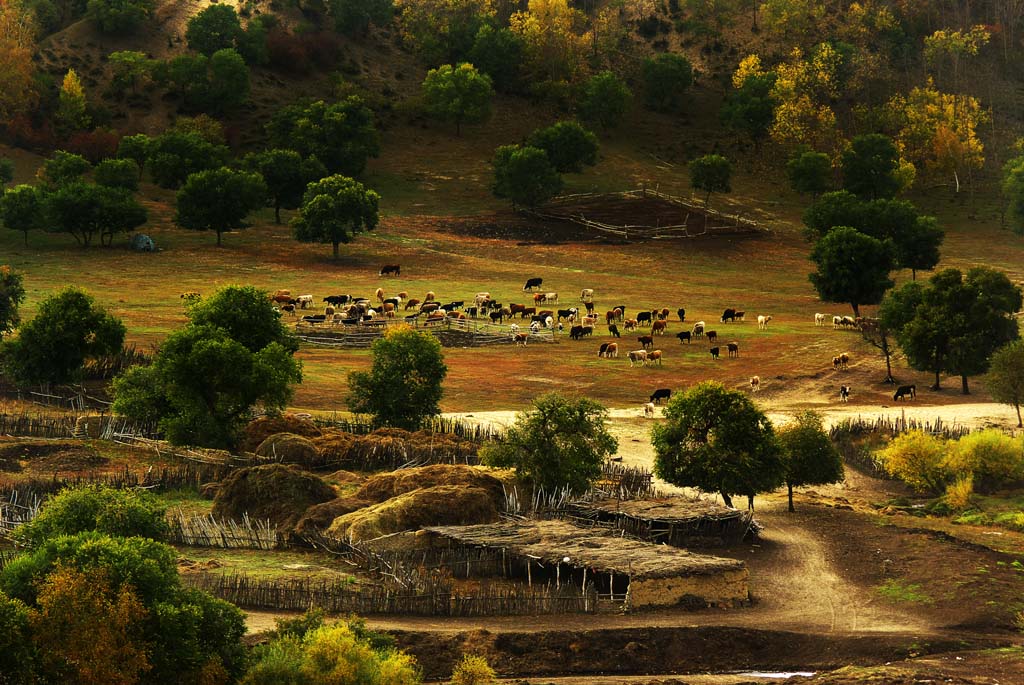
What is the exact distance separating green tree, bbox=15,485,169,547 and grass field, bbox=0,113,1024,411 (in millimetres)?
29101

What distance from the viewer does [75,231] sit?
117438mm

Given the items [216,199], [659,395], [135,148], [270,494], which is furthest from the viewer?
[135,148]

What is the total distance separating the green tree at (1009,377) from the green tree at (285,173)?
74709 mm

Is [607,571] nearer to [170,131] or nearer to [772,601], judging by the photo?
[772,601]

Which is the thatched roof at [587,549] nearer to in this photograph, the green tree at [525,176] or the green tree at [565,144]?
the green tree at [525,176]

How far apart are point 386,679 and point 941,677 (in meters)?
14.2

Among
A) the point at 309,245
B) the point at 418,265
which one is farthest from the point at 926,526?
the point at 309,245

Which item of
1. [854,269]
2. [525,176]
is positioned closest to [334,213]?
[525,176]

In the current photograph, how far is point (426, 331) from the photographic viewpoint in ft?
284

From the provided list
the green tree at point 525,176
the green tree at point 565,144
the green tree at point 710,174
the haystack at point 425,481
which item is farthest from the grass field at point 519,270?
the haystack at point 425,481

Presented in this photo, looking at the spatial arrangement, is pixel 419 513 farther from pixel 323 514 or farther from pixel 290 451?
pixel 290 451

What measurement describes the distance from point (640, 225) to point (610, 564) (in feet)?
308

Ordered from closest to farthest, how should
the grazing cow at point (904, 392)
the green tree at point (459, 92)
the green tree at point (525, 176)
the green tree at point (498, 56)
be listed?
the grazing cow at point (904, 392) → the green tree at point (525, 176) → the green tree at point (459, 92) → the green tree at point (498, 56)

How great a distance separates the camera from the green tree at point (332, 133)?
136 m
